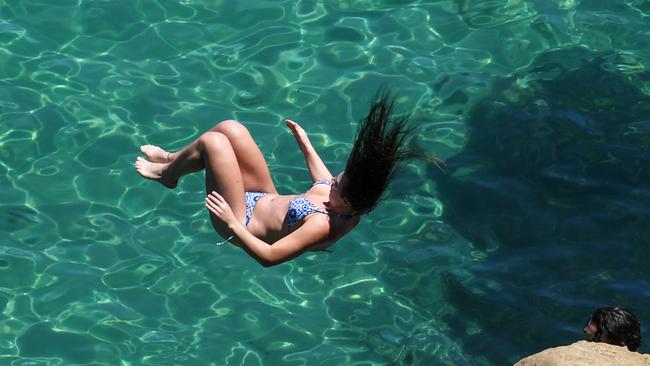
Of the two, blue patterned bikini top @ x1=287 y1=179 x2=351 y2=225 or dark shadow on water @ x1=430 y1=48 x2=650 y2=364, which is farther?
dark shadow on water @ x1=430 y1=48 x2=650 y2=364

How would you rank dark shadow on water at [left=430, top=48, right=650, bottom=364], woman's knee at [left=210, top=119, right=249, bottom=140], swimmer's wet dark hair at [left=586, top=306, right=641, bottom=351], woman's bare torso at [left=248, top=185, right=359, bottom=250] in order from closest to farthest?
swimmer's wet dark hair at [left=586, top=306, right=641, bottom=351]
woman's bare torso at [left=248, top=185, right=359, bottom=250]
woman's knee at [left=210, top=119, right=249, bottom=140]
dark shadow on water at [left=430, top=48, right=650, bottom=364]

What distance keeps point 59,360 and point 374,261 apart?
2.59 meters

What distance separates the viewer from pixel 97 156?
1092 cm

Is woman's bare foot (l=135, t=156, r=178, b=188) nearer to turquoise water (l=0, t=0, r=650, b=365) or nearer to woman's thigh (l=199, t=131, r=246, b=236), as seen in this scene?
woman's thigh (l=199, t=131, r=246, b=236)

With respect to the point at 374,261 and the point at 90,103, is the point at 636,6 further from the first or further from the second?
the point at 90,103

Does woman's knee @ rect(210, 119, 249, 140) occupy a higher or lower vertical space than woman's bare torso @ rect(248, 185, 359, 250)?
higher

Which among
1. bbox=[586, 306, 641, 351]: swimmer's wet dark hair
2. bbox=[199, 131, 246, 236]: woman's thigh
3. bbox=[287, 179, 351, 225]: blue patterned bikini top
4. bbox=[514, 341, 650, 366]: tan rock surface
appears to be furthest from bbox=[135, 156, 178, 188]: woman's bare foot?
bbox=[586, 306, 641, 351]: swimmer's wet dark hair

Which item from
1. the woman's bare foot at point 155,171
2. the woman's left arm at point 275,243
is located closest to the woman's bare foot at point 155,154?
the woman's bare foot at point 155,171

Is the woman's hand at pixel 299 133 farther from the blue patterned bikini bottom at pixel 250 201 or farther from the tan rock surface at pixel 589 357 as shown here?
the tan rock surface at pixel 589 357

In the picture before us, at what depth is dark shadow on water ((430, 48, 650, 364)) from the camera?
9812mm

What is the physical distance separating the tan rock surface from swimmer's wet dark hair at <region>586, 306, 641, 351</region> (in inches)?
→ 2.8

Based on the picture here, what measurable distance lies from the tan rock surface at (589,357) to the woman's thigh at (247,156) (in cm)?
246

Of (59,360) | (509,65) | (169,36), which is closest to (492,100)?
(509,65)

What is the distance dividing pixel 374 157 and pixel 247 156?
1.41 m
